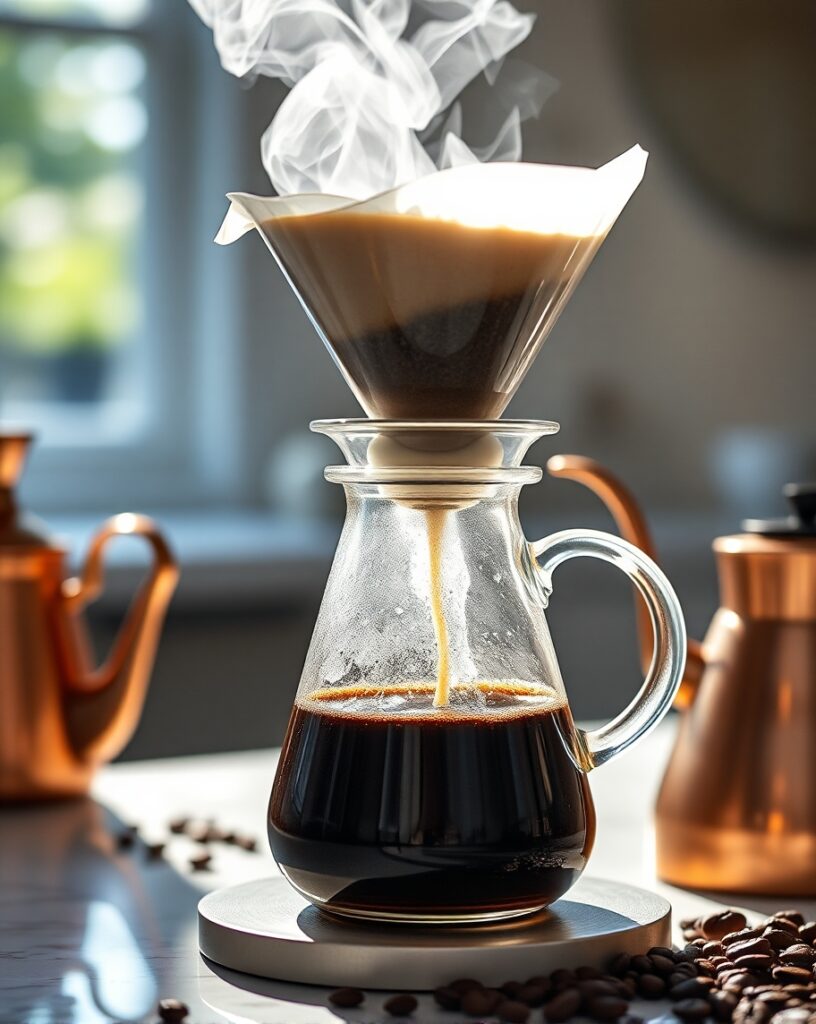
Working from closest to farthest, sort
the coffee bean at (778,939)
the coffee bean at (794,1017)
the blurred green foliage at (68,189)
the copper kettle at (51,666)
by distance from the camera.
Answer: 1. the coffee bean at (794,1017)
2. the coffee bean at (778,939)
3. the copper kettle at (51,666)
4. the blurred green foliage at (68,189)

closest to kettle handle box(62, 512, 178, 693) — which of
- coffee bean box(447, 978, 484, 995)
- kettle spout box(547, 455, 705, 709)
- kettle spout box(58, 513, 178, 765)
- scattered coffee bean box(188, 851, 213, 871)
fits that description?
kettle spout box(58, 513, 178, 765)

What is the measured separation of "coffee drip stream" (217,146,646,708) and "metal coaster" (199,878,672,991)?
112mm

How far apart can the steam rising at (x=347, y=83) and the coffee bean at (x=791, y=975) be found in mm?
412

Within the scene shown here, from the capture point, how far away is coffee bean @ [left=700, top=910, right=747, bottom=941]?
772 millimetres

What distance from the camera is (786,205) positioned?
11.6 ft

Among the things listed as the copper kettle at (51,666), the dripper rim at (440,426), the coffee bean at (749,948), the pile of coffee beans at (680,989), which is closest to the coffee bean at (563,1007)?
the pile of coffee beans at (680,989)

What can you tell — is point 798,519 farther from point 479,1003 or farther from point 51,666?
point 51,666

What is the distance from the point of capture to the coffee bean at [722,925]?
0.77 m

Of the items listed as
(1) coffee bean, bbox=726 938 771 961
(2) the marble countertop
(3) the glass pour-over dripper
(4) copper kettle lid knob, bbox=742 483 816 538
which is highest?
(3) the glass pour-over dripper

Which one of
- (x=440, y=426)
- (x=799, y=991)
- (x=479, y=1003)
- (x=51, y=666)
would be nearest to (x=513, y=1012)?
(x=479, y=1003)

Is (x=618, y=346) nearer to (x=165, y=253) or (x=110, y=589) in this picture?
(x=165, y=253)

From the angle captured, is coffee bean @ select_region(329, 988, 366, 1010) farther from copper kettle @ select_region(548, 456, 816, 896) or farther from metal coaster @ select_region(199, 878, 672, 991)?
copper kettle @ select_region(548, 456, 816, 896)

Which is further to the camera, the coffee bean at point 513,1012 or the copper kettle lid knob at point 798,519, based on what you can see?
the copper kettle lid knob at point 798,519

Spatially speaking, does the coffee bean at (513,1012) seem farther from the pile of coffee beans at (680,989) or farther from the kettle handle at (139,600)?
the kettle handle at (139,600)
